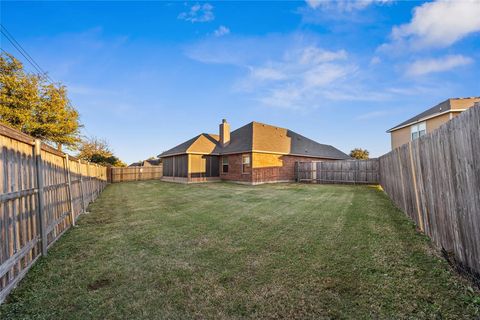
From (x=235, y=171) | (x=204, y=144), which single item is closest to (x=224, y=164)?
(x=235, y=171)

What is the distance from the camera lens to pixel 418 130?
52.6 feet

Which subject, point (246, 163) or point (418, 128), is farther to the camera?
point (246, 163)

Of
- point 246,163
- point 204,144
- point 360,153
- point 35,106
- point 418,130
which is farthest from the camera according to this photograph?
point 360,153

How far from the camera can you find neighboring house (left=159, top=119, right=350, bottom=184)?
683 inches

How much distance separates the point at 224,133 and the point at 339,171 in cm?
1085

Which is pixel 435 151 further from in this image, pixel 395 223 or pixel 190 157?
pixel 190 157

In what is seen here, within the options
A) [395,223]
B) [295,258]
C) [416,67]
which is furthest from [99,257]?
[416,67]

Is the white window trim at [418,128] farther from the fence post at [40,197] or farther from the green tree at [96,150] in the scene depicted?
the green tree at [96,150]

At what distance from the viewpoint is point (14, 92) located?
674 inches

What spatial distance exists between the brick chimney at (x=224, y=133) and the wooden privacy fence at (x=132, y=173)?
1241 centimetres

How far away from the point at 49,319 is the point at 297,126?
81.3 ft

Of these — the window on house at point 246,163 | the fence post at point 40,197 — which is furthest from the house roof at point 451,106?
the fence post at point 40,197

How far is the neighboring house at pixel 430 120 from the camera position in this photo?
13453 millimetres

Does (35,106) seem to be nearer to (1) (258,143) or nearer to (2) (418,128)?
(1) (258,143)
